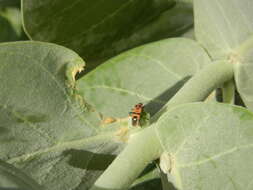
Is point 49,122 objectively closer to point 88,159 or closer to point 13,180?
point 88,159

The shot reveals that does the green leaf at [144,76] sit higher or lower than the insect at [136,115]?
lower

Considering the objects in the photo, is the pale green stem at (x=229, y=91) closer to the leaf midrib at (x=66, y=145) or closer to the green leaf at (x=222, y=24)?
the green leaf at (x=222, y=24)

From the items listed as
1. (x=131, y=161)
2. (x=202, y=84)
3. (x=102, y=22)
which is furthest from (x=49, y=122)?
→ (x=102, y=22)

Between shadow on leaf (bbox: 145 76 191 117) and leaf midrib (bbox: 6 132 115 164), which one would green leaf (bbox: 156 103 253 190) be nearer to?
leaf midrib (bbox: 6 132 115 164)

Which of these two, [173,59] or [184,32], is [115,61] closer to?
[173,59]

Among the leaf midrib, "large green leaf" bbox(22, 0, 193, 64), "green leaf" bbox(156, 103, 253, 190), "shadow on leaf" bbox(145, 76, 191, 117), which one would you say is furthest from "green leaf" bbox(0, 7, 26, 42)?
"green leaf" bbox(156, 103, 253, 190)

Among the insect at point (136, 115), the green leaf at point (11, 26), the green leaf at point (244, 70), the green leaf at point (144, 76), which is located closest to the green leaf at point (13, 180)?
the insect at point (136, 115)

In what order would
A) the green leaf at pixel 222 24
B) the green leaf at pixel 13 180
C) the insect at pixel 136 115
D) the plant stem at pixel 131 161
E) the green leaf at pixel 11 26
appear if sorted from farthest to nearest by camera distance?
the green leaf at pixel 11 26
the green leaf at pixel 222 24
the insect at pixel 136 115
the plant stem at pixel 131 161
the green leaf at pixel 13 180
